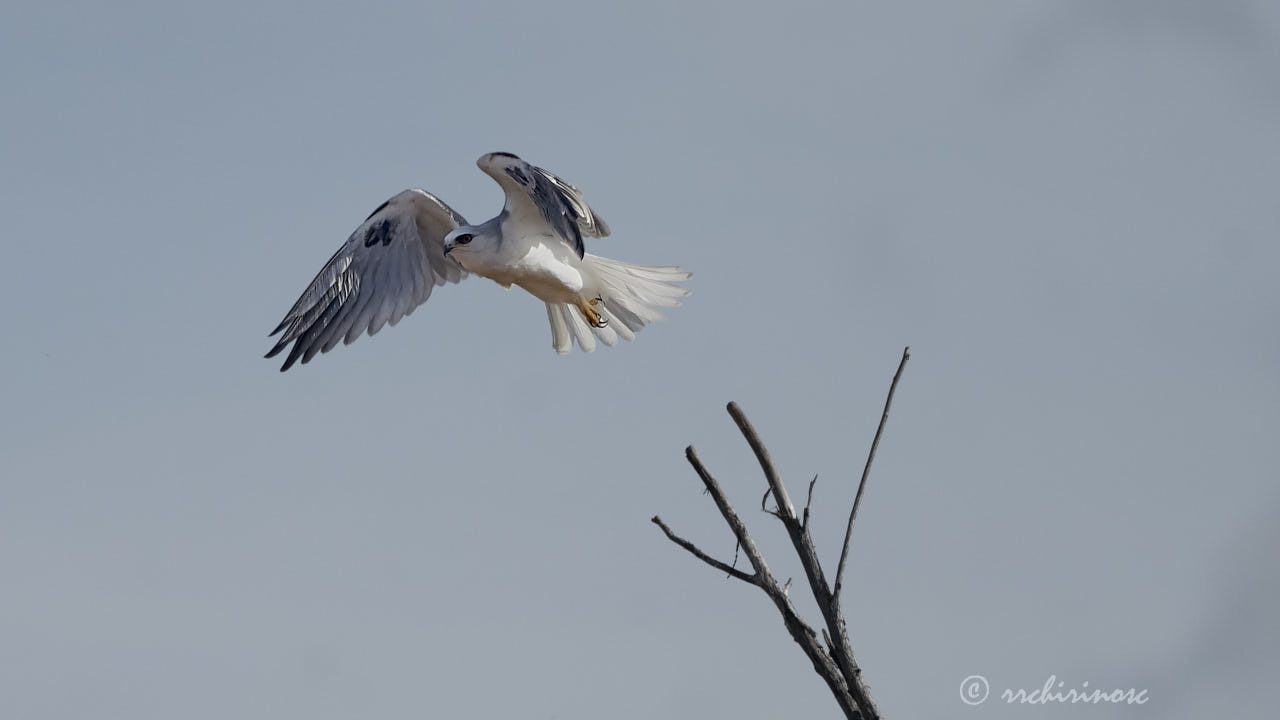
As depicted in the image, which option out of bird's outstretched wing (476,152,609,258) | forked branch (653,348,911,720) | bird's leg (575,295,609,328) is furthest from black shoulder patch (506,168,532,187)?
forked branch (653,348,911,720)

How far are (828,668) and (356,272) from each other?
7304mm

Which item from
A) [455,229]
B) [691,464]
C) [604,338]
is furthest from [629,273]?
[691,464]

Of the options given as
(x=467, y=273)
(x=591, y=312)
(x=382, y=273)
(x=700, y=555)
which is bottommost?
(x=700, y=555)

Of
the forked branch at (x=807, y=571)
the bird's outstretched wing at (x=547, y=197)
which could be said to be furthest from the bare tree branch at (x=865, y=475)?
the bird's outstretched wing at (x=547, y=197)

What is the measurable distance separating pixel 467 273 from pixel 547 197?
75.7 inches

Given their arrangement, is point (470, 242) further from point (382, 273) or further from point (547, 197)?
point (382, 273)

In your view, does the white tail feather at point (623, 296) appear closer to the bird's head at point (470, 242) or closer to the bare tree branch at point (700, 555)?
the bird's head at point (470, 242)

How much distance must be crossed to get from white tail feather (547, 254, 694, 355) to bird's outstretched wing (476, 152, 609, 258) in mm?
899

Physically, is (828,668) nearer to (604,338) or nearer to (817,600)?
(817,600)

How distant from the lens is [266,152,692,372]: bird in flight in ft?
34.9

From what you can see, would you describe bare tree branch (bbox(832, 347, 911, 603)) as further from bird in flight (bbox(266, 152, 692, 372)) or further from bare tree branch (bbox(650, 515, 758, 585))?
bird in flight (bbox(266, 152, 692, 372))

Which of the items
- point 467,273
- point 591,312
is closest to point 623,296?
point 591,312

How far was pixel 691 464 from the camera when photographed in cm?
534

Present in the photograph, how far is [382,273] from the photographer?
38.0 ft
